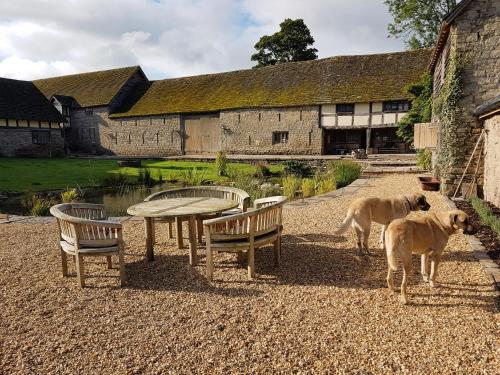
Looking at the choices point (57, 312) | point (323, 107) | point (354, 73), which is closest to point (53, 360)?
point (57, 312)

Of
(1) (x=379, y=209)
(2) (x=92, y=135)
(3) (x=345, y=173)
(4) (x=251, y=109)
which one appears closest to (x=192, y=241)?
(1) (x=379, y=209)

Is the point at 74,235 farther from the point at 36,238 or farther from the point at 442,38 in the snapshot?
the point at 442,38

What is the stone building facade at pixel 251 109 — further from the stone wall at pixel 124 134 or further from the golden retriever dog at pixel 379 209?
the golden retriever dog at pixel 379 209

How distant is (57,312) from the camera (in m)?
4.01

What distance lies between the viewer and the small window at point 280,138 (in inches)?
1102

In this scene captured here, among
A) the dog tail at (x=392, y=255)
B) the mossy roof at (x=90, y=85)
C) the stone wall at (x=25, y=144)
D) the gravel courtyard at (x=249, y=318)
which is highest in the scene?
the mossy roof at (x=90, y=85)

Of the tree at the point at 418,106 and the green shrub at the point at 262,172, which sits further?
the tree at the point at 418,106

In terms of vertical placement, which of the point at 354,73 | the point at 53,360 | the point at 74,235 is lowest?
the point at 53,360

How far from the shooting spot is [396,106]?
2427cm

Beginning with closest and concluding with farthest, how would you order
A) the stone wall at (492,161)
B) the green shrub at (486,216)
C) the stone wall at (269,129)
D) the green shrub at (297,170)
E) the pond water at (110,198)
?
the green shrub at (486,216) → the stone wall at (492,161) → the pond water at (110,198) → the green shrub at (297,170) → the stone wall at (269,129)

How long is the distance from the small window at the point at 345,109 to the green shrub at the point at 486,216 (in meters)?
17.3

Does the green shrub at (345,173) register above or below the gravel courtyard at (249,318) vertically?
above

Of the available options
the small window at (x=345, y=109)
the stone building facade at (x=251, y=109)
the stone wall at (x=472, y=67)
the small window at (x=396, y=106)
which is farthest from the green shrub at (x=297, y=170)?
the small window at (x=396, y=106)

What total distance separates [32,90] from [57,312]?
117 ft
